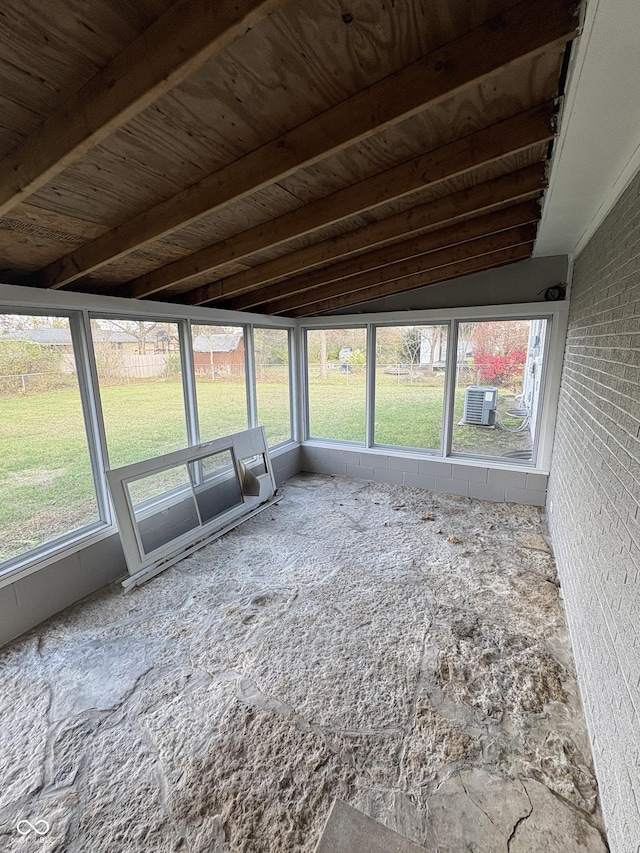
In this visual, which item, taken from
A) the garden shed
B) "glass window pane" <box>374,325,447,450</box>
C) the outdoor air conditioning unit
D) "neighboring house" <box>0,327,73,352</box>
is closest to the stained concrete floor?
the garden shed

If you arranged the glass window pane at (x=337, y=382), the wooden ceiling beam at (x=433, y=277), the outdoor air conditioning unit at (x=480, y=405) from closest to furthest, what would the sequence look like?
the wooden ceiling beam at (x=433, y=277) < the outdoor air conditioning unit at (x=480, y=405) < the glass window pane at (x=337, y=382)

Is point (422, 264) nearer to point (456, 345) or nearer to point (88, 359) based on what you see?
point (456, 345)

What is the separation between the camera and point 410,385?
16.1 feet

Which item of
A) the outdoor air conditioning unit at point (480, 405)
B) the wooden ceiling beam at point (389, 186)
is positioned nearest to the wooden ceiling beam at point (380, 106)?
the wooden ceiling beam at point (389, 186)

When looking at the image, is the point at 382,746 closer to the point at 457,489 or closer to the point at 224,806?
the point at 224,806

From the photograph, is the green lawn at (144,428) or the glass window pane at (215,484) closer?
the green lawn at (144,428)

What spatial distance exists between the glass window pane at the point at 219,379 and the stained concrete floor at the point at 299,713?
1636 millimetres

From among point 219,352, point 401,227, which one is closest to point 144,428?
point 219,352

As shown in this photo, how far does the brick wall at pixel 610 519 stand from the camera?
132 centimetres

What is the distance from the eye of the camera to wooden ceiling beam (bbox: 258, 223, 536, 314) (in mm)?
3129

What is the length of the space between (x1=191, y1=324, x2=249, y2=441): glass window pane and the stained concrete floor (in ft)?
5.37

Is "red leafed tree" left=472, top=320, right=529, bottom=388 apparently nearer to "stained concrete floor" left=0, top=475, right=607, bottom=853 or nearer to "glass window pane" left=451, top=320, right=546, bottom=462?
"glass window pane" left=451, top=320, right=546, bottom=462

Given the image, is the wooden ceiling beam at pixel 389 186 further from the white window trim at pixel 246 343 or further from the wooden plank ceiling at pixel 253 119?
the white window trim at pixel 246 343

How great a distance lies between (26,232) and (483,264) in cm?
373
